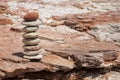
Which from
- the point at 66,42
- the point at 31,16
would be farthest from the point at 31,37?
the point at 66,42

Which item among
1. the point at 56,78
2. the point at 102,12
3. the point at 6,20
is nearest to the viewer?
the point at 56,78

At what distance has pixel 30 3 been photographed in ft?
48.2

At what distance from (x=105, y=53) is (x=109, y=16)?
163 inches

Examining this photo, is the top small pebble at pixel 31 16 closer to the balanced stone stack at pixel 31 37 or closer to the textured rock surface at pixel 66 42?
the balanced stone stack at pixel 31 37

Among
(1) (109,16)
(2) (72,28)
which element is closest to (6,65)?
(2) (72,28)

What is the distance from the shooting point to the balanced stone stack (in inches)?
340

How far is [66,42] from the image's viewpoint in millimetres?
10492

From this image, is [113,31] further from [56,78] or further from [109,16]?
[56,78]

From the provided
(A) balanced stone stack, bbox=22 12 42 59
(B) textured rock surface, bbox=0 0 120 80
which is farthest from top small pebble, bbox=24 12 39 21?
(B) textured rock surface, bbox=0 0 120 80

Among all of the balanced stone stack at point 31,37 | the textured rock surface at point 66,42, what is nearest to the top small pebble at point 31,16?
the balanced stone stack at point 31,37

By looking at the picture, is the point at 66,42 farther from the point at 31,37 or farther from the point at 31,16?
the point at 31,16

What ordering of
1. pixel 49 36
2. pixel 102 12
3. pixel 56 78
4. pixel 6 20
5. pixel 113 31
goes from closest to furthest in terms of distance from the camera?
pixel 56 78, pixel 49 36, pixel 113 31, pixel 6 20, pixel 102 12

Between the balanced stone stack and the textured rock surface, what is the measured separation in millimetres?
48

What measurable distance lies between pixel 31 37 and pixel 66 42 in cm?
205
